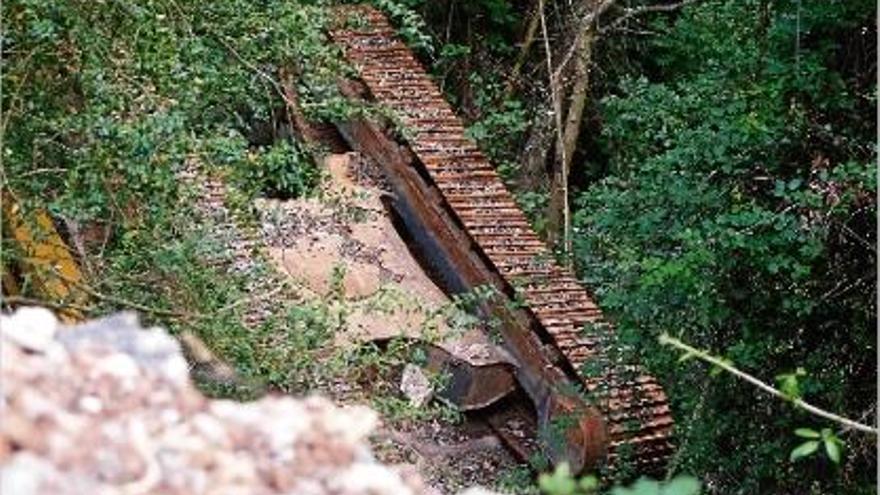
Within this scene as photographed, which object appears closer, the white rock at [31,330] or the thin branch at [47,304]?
the white rock at [31,330]

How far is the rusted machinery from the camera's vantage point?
240 inches

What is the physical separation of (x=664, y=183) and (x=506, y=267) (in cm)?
148

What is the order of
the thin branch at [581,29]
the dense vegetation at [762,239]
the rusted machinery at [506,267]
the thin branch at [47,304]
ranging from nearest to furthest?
the thin branch at [47,304], the dense vegetation at [762,239], the rusted machinery at [506,267], the thin branch at [581,29]

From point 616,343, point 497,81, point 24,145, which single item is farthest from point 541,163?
point 24,145

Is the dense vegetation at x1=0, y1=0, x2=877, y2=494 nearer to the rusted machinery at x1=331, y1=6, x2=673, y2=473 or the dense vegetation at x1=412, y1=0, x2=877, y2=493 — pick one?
the dense vegetation at x1=412, y1=0, x2=877, y2=493

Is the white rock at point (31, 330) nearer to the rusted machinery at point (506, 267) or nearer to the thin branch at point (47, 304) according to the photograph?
the thin branch at point (47, 304)

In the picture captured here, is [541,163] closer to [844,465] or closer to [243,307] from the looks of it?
[844,465]

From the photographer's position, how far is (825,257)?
198 inches

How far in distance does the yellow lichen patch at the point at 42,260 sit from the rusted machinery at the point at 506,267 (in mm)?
2097

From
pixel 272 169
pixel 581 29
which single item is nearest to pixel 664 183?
pixel 272 169

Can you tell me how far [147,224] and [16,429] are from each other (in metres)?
2.57

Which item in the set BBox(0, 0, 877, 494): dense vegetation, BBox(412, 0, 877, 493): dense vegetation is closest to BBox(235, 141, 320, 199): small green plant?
BBox(0, 0, 877, 494): dense vegetation

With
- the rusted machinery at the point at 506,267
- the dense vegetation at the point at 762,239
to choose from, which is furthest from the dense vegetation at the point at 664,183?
the rusted machinery at the point at 506,267

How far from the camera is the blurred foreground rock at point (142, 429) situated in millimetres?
1573
